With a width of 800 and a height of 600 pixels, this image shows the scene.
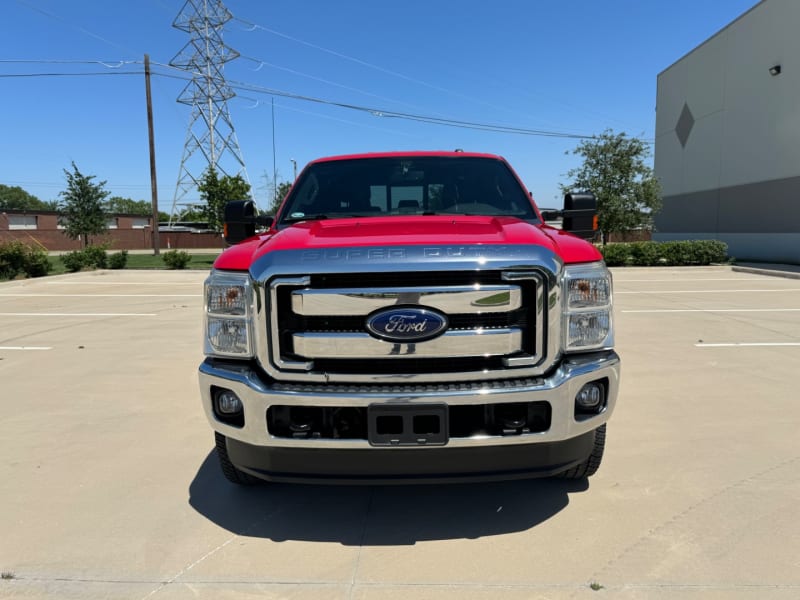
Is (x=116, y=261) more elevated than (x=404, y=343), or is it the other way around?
(x=116, y=261)

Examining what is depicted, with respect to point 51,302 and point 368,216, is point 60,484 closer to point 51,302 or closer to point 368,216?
point 368,216

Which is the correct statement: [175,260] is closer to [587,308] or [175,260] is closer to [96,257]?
[96,257]

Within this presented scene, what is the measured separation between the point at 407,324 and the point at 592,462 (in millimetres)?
1461

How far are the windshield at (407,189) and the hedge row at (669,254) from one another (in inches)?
650

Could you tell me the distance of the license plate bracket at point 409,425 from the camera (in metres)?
2.28

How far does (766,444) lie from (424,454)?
2.77 m

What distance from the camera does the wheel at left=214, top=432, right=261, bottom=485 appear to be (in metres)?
2.90

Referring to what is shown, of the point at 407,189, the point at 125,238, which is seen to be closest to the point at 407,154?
the point at 407,189

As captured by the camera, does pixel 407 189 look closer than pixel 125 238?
Yes

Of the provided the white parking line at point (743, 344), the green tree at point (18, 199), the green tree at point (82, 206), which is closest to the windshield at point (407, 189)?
the white parking line at point (743, 344)

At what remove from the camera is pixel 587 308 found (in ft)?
8.20

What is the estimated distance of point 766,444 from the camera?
144 inches

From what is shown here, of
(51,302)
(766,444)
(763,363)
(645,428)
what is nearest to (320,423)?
(645,428)

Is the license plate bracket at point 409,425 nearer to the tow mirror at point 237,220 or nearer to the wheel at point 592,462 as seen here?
the wheel at point 592,462
